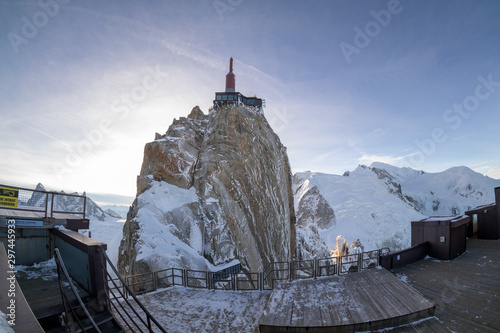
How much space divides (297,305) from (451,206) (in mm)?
166063

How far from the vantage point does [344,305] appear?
8547 millimetres

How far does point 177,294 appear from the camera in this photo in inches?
464

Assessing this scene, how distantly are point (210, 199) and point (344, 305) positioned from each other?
22202 millimetres

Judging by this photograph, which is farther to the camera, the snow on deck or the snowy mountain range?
the snowy mountain range

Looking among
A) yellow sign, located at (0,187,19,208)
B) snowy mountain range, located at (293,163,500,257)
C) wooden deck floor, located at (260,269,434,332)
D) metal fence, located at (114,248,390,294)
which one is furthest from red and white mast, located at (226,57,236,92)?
wooden deck floor, located at (260,269,434,332)

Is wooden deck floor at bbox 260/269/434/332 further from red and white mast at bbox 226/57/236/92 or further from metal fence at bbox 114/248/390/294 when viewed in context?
red and white mast at bbox 226/57/236/92

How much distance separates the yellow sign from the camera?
8125 mm

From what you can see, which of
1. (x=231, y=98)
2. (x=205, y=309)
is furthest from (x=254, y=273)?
(x=231, y=98)

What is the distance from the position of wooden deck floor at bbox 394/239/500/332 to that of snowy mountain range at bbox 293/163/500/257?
39.6m

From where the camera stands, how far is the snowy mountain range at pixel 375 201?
87062 millimetres

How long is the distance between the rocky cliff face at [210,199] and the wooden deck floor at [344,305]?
12.8 m

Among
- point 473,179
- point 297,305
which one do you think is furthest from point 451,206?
point 297,305

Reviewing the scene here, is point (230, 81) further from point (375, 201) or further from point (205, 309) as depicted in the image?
point (375, 201)

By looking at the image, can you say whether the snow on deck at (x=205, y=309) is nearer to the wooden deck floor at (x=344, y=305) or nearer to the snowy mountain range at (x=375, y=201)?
the wooden deck floor at (x=344, y=305)
